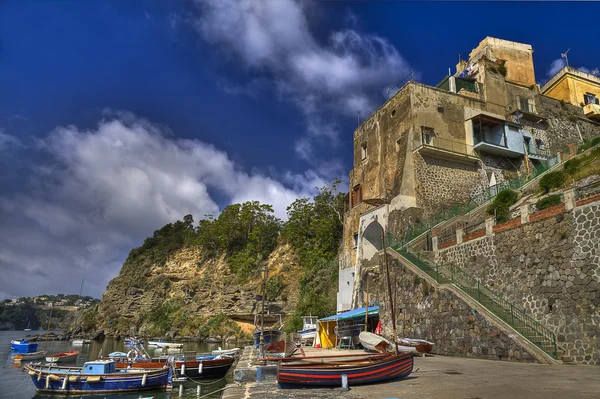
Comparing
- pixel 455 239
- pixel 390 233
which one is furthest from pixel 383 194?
pixel 455 239

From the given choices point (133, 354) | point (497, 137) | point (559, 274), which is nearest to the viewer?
point (559, 274)

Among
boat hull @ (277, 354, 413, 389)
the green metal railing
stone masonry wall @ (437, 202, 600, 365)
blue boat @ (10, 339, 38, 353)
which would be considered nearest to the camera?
boat hull @ (277, 354, 413, 389)

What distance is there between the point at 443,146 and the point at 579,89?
17.5 metres

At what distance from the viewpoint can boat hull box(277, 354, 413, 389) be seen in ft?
28.6

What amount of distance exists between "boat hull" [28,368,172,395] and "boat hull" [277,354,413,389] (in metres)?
10.4

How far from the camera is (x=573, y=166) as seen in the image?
64.2 feet

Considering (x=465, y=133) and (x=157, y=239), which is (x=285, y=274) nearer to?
(x=465, y=133)

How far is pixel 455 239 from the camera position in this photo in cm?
1847

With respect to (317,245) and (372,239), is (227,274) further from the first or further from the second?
(372,239)

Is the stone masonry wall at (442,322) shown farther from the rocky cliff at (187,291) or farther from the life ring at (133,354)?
the rocky cliff at (187,291)

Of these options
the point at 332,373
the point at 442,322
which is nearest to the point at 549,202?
the point at 442,322

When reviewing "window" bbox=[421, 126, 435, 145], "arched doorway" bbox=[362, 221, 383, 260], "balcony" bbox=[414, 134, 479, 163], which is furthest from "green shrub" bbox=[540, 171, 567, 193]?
"arched doorway" bbox=[362, 221, 383, 260]

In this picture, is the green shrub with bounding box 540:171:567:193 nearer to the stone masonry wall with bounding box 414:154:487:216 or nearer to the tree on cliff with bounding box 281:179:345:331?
the stone masonry wall with bounding box 414:154:487:216

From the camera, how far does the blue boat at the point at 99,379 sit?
1666cm
